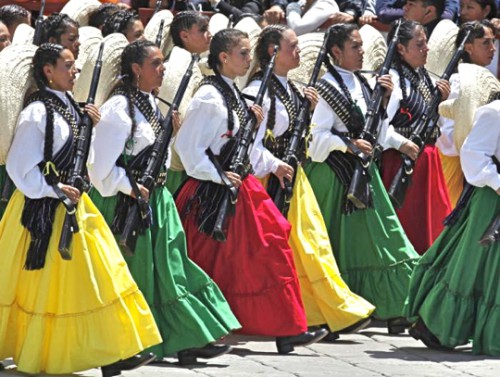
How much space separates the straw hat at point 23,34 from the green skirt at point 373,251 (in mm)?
2301

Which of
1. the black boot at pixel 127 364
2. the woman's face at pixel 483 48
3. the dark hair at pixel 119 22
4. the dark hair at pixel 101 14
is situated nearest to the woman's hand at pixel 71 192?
the black boot at pixel 127 364

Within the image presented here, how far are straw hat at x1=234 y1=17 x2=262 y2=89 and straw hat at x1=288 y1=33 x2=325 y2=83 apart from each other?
31 cm

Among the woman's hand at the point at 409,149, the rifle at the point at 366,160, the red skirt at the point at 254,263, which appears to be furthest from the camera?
the woman's hand at the point at 409,149

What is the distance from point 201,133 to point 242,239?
0.68 m

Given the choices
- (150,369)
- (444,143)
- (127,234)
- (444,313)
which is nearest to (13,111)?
(127,234)

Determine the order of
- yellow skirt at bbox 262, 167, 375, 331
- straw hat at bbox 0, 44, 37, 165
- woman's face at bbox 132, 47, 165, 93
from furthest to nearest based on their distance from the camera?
1. yellow skirt at bbox 262, 167, 375, 331
2. woman's face at bbox 132, 47, 165, 93
3. straw hat at bbox 0, 44, 37, 165

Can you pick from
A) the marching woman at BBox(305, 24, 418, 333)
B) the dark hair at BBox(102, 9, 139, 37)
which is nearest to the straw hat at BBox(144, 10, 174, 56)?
the dark hair at BBox(102, 9, 139, 37)

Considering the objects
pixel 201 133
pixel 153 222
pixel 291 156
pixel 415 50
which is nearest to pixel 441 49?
pixel 415 50

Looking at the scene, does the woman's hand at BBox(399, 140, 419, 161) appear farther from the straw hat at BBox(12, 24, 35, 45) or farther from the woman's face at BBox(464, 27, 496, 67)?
the straw hat at BBox(12, 24, 35, 45)

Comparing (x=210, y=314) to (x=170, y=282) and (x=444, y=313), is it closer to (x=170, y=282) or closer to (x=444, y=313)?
(x=170, y=282)

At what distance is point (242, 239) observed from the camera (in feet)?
35.3

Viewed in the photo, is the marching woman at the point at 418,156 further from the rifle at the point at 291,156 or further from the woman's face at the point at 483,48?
the rifle at the point at 291,156

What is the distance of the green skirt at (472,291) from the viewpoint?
10648 mm

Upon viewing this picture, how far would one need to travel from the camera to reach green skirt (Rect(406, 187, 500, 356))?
10648 mm
